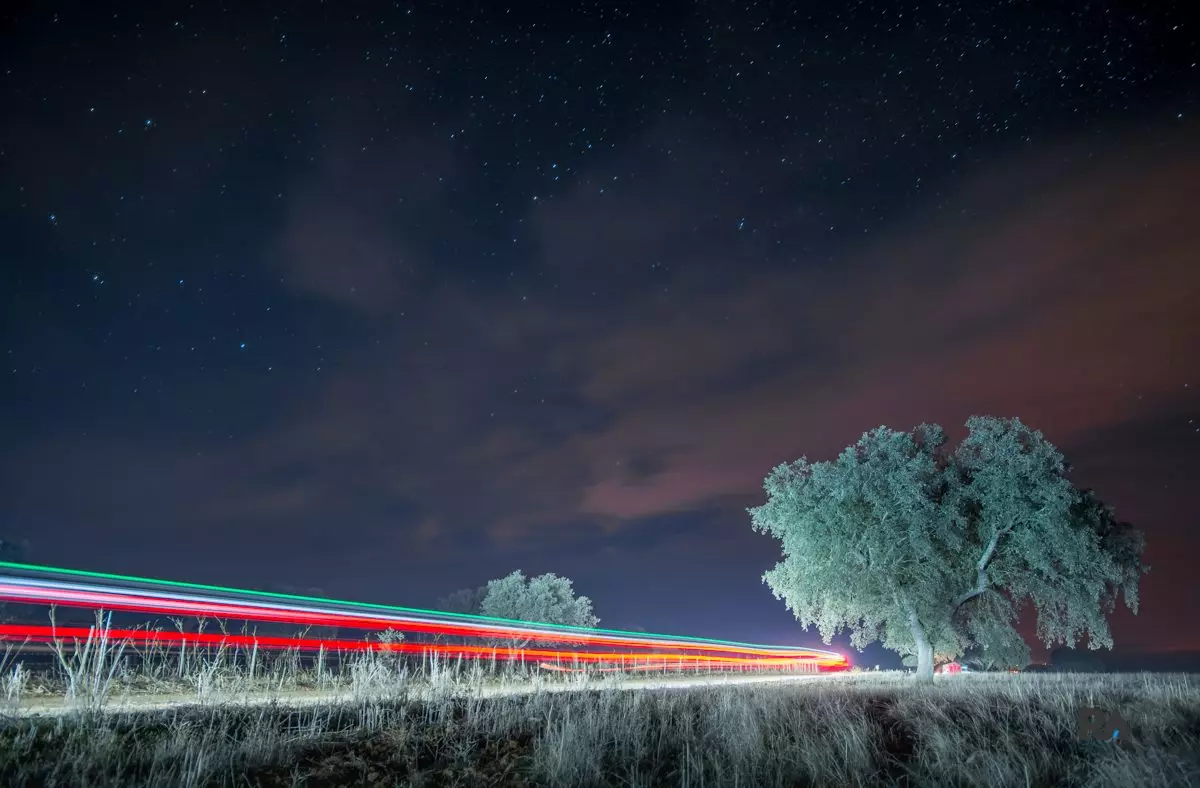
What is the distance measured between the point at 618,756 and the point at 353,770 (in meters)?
3.09

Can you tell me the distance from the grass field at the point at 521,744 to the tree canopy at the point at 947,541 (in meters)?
15.5

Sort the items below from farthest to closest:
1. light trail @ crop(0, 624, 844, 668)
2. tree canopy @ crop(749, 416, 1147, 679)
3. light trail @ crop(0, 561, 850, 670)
Answer: tree canopy @ crop(749, 416, 1147, 679), light trail @ crop(0, 561, 850, 670), light trail @ crop(0, 624, 844, 668)

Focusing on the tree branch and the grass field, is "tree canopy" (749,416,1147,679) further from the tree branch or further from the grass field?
the grass field

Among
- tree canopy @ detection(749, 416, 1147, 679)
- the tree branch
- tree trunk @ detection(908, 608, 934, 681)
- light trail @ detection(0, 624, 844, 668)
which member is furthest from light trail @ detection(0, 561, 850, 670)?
A: the tree branch

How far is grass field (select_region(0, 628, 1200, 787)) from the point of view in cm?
661

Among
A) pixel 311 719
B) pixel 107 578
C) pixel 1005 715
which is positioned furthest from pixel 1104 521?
pixel 107 578

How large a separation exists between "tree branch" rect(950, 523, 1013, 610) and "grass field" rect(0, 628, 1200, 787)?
16.7 meters

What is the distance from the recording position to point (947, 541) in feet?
86.9

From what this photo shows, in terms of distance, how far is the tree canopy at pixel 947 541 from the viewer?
26.3 meters

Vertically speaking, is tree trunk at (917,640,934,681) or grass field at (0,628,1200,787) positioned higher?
grass field at (0,628,1200,787)

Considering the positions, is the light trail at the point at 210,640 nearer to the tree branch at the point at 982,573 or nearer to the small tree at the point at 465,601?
the tree branch at the point at 982,573

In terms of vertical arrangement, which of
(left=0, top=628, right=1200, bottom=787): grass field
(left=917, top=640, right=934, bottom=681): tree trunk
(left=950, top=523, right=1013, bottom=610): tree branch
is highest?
(left=950, top=523, right=1013, bottom=610): tree branch

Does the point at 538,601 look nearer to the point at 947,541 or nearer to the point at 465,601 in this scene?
the point at 465,601

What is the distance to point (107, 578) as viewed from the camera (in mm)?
23688
